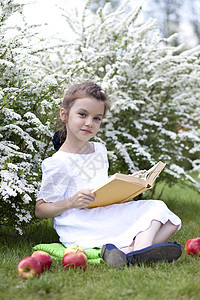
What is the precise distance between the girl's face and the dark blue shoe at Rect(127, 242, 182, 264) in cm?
86

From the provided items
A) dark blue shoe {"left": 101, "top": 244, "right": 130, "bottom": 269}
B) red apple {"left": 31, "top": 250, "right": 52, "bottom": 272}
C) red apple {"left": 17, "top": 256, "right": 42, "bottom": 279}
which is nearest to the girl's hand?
dark blue shoe {"left": 101, "top": 244, "right": 130, "bottom": 269}

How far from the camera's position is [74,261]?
2074mm

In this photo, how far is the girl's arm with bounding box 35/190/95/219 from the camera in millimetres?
2321

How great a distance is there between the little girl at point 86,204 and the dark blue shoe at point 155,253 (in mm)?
116

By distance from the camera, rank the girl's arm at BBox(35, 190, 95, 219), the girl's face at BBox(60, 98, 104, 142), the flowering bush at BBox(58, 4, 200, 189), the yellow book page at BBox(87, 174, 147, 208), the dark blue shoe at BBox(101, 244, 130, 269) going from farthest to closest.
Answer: the flowering bush at BBox(58, 4, 200, 189) < the girl's face at BBox(60, 98, 104, 142) < the girl's arm at BBox(35, 190, 95, 219) < the yellow book page at BBox(87, 174, 147, 208) < the dark blue shoe at BBox(101, 244, 130, 269)

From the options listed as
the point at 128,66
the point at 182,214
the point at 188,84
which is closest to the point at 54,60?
the point at 128,66

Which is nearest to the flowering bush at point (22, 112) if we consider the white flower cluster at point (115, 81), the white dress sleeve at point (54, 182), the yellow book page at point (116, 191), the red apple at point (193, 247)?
the white flower cluster at point (115, 81)

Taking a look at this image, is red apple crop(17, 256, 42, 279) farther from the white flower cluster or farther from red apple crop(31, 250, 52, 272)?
the white flower cluster

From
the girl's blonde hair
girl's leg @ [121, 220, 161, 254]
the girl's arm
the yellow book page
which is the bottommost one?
girl's leg @ [121, 220, 161, 254]

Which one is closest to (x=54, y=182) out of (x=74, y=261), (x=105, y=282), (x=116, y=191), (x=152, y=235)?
(x=116, y=191)

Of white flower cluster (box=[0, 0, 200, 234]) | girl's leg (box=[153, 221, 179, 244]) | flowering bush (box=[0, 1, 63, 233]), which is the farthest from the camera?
white flower cluster (box=[0, 0, 200, 234])

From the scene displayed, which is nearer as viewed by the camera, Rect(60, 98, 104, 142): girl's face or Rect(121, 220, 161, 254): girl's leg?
Rect(121, 220, 161, 254): girl's leg

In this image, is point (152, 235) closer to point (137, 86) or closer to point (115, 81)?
point (115, 81)

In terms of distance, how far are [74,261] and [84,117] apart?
96 cm
